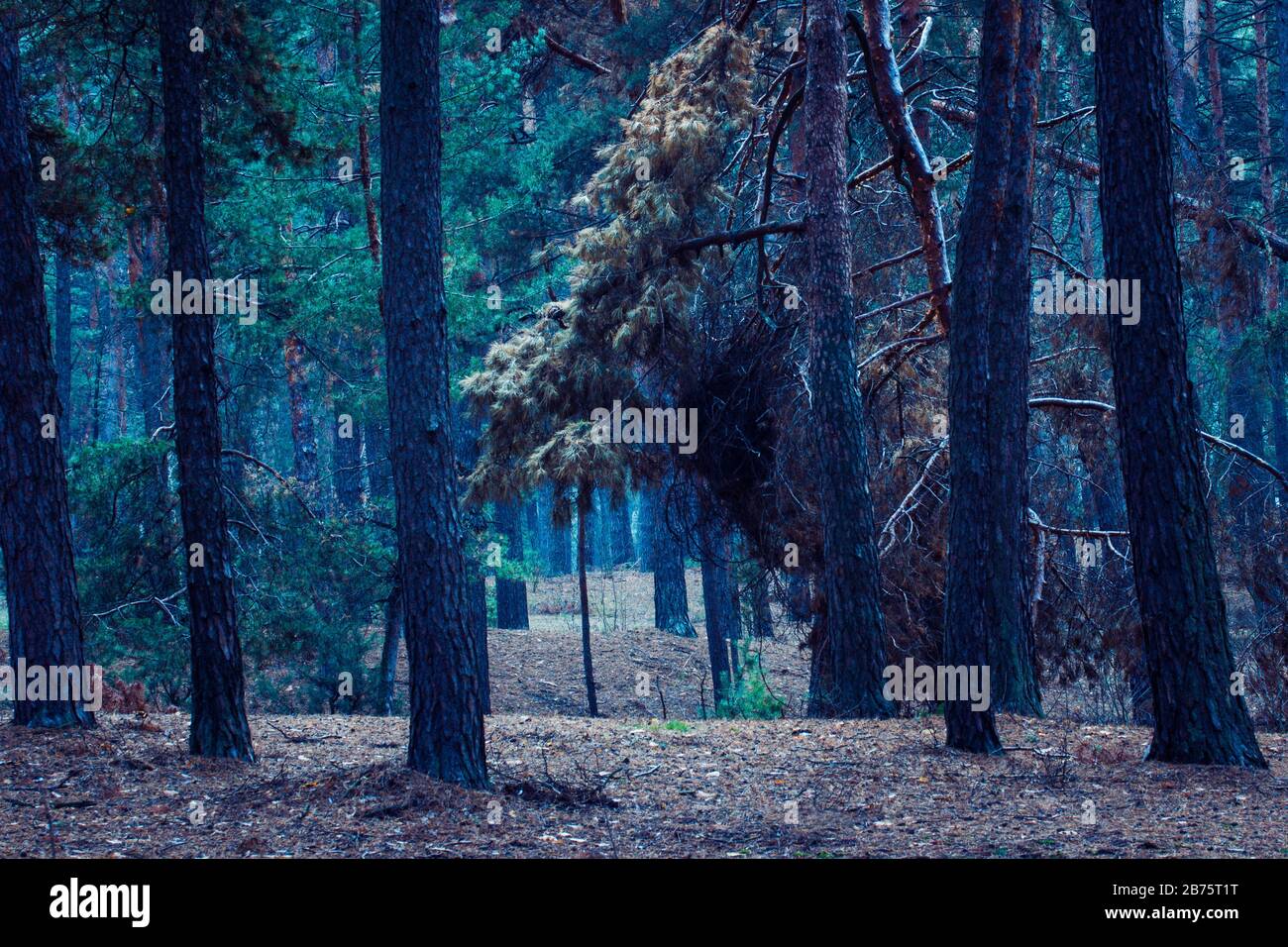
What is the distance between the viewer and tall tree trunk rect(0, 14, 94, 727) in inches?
346

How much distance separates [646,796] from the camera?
7.86 meters

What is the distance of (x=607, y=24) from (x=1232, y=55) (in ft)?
58.5

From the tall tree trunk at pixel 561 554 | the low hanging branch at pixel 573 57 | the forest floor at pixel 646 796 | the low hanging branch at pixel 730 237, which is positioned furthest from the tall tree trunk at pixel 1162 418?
the tall tree trunk at pixel 561 554

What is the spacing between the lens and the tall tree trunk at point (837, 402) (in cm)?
1125

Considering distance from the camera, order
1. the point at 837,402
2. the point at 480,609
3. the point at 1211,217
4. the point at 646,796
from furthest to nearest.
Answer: the point at 480,609 < the point at 1211,217 < the point at 837,402 < the point at 646,796

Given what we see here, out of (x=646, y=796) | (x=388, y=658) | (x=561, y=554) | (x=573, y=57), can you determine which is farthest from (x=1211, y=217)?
(x=561, y=554)

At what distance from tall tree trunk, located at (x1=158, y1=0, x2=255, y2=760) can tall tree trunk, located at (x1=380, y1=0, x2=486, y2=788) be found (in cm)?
166

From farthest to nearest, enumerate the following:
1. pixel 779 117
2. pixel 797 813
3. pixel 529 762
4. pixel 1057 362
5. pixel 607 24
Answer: pixel 607 24
pixel 1057 362
pixel 779 117
pixel 529 762
pixel 797 813

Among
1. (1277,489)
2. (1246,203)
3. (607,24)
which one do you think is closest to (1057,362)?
(1277,489)

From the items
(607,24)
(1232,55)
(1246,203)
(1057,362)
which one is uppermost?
(1232,55)

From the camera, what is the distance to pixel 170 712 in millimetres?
11344

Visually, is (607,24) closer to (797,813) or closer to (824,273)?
(824,273)

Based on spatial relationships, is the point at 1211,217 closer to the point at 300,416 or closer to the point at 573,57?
the point at 573,57

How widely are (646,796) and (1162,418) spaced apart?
4.51 metres
